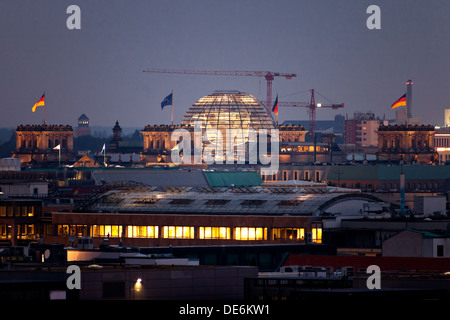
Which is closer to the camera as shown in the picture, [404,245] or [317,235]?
[404,245]

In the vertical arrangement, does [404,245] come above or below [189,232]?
above

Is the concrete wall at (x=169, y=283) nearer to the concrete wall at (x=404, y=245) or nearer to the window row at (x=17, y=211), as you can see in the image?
the concrete wall at (x=404, y=245)

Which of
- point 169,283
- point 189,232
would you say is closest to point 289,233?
point 189,232

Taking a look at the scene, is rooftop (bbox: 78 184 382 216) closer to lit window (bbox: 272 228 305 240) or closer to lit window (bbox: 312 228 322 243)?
lit window (bbox: 272 228 305 240)

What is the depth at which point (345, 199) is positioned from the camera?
10981 cm

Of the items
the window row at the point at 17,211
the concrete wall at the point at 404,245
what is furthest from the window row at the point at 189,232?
the concrete wall at the point at 404,245

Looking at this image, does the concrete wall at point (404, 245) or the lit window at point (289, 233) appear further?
the lit window at point (289, 233)

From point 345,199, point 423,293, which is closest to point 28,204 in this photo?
point 345,199

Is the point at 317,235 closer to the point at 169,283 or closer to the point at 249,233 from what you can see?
the point at 249,233

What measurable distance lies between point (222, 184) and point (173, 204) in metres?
66.0

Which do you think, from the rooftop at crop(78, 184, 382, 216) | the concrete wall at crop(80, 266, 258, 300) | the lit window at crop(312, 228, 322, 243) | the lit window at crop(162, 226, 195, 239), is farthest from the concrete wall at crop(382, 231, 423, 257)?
the concrete wall at crop(80, 266, 258, 300)

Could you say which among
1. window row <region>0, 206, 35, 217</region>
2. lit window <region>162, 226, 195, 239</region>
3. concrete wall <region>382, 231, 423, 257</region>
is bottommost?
lit window <region>162, 226, 195, 239</region>

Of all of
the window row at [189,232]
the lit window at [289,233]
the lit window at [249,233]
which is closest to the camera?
the lit window at [289,233]
